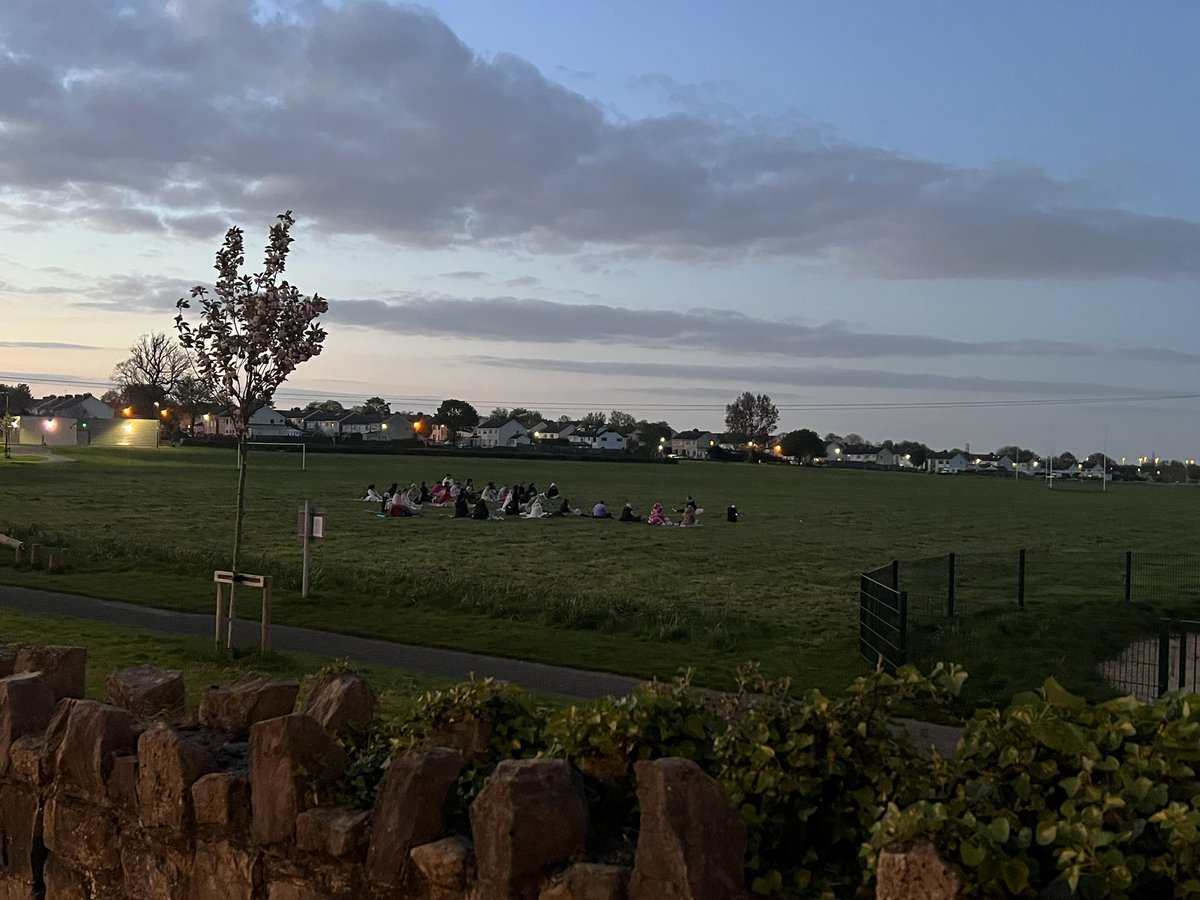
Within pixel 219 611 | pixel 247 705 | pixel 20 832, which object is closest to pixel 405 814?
pixel 247 705

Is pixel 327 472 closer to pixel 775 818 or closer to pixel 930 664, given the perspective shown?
pixel 930 664

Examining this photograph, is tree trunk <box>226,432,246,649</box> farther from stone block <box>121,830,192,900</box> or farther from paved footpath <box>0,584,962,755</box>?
stone block <box>121,830,192,900</box>

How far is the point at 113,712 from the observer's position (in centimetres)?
433

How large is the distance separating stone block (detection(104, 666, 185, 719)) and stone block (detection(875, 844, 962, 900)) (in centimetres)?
356

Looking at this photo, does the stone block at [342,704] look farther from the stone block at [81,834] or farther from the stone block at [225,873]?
the stone block at [81,834]

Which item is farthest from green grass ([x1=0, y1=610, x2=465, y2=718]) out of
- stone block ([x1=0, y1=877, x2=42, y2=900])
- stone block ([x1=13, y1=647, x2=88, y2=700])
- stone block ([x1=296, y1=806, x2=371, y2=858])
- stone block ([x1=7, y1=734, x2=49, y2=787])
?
stone block ([x1=296, y1=806, x2=371, y2=858])

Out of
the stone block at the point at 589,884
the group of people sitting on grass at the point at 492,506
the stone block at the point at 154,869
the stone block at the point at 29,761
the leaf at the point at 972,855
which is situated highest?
the leaf at the point at 972,855

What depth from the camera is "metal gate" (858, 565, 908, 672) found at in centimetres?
1191

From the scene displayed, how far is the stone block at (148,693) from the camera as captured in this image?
4.97 meters

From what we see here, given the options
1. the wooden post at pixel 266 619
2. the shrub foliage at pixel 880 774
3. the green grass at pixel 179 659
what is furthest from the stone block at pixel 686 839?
the wooden post at pixel 266 619

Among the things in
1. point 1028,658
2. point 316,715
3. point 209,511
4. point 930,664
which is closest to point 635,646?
point 930,664

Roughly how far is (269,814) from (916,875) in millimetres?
2274

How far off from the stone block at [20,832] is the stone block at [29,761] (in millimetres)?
49

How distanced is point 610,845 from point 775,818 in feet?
1.69
